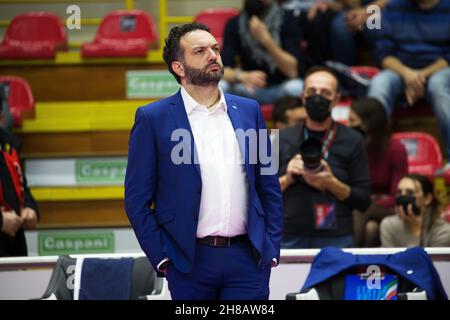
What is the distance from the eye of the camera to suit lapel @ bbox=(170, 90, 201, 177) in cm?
318

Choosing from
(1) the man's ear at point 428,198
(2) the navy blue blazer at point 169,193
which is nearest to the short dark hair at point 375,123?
(1) the man's ear at point 428,198

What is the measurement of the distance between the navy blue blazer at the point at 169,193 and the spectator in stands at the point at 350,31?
354cm

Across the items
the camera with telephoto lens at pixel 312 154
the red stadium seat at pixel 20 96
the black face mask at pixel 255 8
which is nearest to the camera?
the camera with telephoto lens at pixel 312 154

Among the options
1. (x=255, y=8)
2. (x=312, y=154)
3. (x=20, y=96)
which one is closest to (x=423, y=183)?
(x=312, y=154)

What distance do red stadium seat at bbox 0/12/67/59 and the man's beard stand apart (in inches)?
143

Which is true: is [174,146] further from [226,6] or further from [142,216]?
[226,6]

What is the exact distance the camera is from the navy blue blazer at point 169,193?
10.3ft

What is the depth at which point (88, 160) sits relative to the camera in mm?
6207

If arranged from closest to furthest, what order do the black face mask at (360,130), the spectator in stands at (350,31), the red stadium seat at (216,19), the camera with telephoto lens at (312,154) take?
the camera with telephoto lens at (312,154)
the black face mask at (360,130)
the spectator in stands at (350,31)
the red stadium seat at (216,19)

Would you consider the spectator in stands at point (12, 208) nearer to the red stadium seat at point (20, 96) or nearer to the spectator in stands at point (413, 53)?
the red stadium seat at point (20, 96)

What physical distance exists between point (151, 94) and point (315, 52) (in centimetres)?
118

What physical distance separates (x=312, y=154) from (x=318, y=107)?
0.30 meters

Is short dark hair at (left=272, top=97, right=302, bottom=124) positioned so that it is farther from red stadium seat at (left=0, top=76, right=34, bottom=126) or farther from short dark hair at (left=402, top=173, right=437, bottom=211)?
red stadium seat at (left=0, top=76, right=34, bottom=126)

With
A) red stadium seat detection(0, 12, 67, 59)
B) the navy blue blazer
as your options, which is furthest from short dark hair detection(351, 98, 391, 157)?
red stadium seat detection(0, 12, 67, 59)
